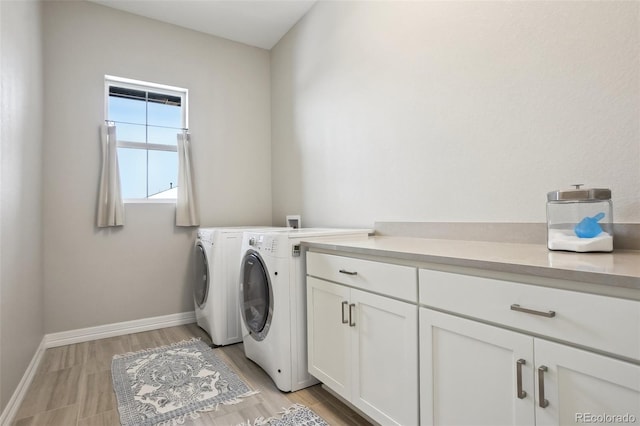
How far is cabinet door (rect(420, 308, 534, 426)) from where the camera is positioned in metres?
0.92

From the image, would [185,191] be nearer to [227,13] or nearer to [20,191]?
[20,191]

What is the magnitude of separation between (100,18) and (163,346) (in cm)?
282

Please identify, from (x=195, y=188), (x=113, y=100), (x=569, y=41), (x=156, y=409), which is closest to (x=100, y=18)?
(x=113, y=100)

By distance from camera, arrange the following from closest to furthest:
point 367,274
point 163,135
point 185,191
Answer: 1. point 367,274
2. point 185,191
3. point 163,135

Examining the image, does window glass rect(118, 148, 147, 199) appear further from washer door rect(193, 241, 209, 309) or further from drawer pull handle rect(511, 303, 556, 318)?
drawer pull handle rect(511, 303, 556, 318)

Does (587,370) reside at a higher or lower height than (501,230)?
lower

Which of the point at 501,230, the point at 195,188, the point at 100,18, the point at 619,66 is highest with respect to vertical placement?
the point at 100,18

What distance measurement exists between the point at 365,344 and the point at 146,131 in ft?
9.32

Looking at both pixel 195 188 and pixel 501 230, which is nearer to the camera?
pixel 501 230

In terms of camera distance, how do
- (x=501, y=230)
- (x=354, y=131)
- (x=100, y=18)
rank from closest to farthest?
1. (x=501, y=230)
2. (x=354, y=131)
3. (x=100, y=18)

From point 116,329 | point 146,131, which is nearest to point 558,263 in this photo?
point 116,329

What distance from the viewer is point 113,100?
2973 millimetres

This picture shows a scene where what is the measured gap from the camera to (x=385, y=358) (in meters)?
1.35

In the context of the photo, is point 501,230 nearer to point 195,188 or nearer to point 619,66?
point 619,66
